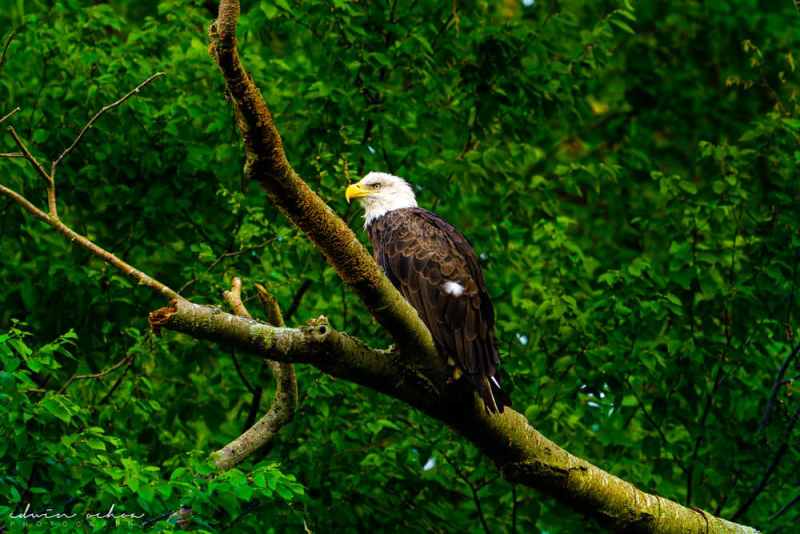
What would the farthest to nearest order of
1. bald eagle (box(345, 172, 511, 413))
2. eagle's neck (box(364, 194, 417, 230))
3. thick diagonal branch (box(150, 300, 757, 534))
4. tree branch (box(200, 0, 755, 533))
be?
eagle's neck (box(364, 194, 417, 230)) < bald eagle (box(345, 172, 511, 413)) < thick diagonal branch (box(150, 300, 757, 534)) < tree branch (box(200, 0, 755, 533))

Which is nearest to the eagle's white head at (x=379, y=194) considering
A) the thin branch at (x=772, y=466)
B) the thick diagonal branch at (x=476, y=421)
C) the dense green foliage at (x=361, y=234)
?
the dense green foliage at (x=361, y=234)

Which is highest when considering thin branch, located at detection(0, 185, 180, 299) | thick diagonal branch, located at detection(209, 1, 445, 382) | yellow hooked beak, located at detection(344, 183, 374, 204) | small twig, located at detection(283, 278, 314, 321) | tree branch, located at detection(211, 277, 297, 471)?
yellow hooked beak, located at detection(344, 183, 374, 204)

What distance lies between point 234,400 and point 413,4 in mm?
3714

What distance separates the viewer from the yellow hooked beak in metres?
6.53

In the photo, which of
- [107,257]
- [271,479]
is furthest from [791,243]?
[107,257]

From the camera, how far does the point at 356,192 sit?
656 cm

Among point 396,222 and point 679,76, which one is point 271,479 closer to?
point 396,222

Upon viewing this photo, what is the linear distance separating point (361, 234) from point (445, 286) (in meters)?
2.78

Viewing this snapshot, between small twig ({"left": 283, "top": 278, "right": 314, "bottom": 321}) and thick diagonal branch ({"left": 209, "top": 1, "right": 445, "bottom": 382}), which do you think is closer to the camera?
thick diagonal branch ({"left": 209, "top": 1, "right": 445, "bottom": 382})

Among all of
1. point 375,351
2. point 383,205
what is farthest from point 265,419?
point 383,205

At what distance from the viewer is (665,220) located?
7.57 m

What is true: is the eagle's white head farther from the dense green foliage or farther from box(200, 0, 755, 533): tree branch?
box(200, 0, 755, 533): tree branch

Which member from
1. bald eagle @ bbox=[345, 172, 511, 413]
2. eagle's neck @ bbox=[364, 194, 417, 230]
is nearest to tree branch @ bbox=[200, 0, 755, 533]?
bald eagle @ bbox=[345, 172, 511, 413]

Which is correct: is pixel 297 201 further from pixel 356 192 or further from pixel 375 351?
pixel 356 192
